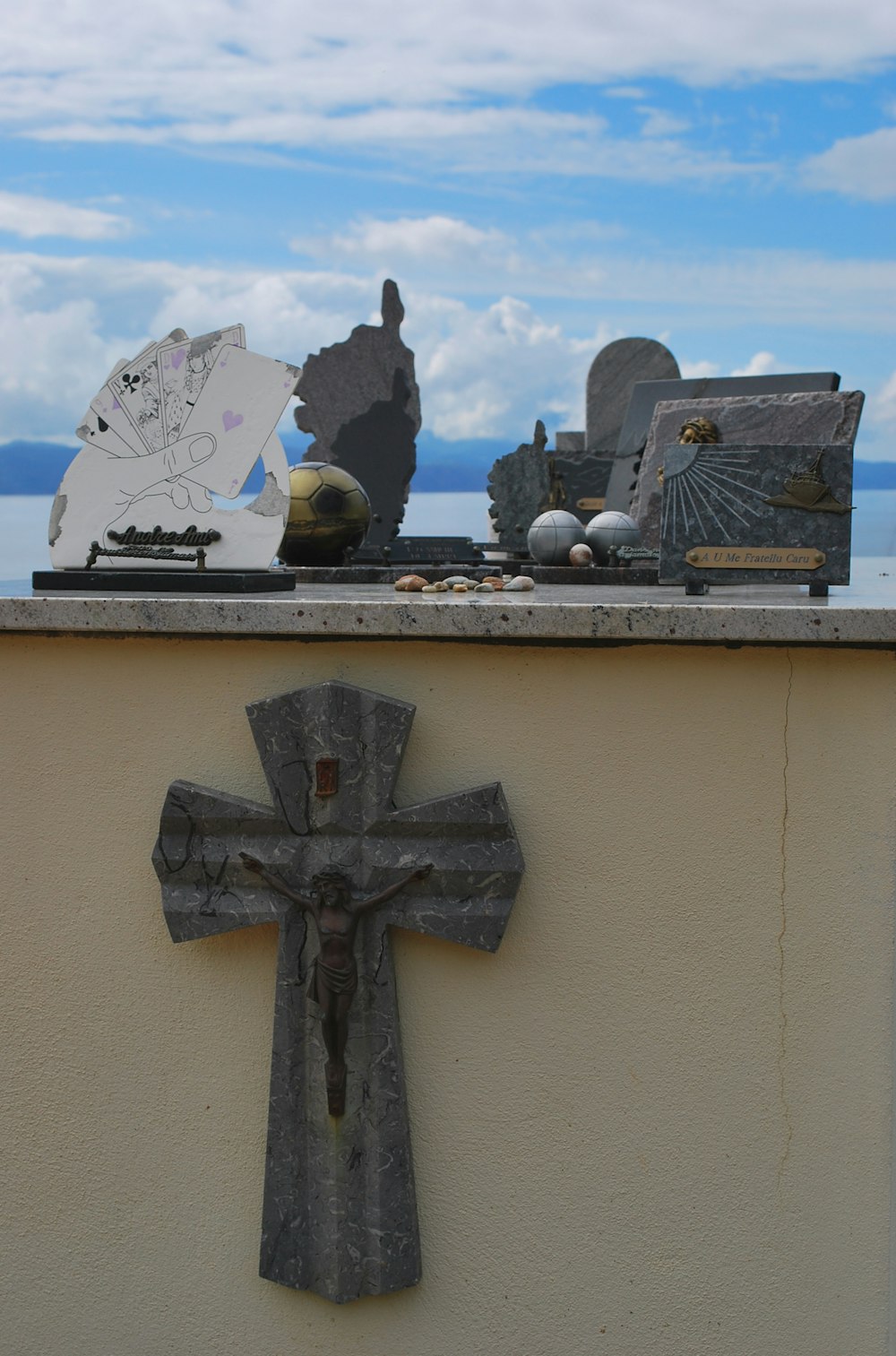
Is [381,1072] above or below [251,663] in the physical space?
below

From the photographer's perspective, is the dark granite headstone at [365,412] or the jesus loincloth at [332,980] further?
the dark granite headstone at [365,412]

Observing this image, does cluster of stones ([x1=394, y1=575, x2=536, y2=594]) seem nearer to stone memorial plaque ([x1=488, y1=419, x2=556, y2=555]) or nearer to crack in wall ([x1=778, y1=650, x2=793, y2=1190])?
crack in wall ([x1=778, y1=650, x2=793, y2=1190])

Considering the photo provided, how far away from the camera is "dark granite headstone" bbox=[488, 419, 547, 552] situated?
35.7 feet

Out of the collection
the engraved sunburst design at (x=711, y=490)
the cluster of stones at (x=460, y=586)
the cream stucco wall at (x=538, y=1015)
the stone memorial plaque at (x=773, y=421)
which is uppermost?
the stone memorial plaque at (x=773, y=421)

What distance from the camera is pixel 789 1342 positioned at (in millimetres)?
2873

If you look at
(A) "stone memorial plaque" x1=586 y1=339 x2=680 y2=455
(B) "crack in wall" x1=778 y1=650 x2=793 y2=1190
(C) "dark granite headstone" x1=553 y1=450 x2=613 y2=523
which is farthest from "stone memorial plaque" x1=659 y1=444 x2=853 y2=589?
(A) "stone memorial plaque" x1=586 y1=339 x2=680 y2=455

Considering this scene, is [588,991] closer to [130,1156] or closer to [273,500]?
[130,1156]

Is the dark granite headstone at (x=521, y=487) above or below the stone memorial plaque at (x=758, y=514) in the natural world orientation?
above

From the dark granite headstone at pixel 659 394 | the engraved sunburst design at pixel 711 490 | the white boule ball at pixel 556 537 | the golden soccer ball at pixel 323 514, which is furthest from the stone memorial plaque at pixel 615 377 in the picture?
the engraved sunburst design at pixel 711 490

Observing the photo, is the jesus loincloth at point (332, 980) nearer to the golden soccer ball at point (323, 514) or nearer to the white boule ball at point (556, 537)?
the golden soccer ball at point (323, 514)

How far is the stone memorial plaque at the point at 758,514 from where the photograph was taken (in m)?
3.43

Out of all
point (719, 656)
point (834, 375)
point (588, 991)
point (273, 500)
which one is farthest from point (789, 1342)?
point (834, 375)

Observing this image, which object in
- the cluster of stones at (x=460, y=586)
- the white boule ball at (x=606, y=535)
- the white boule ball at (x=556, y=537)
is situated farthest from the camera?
the white boule ball at (x=606, y=535)

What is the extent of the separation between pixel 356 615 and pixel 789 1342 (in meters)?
1.86
